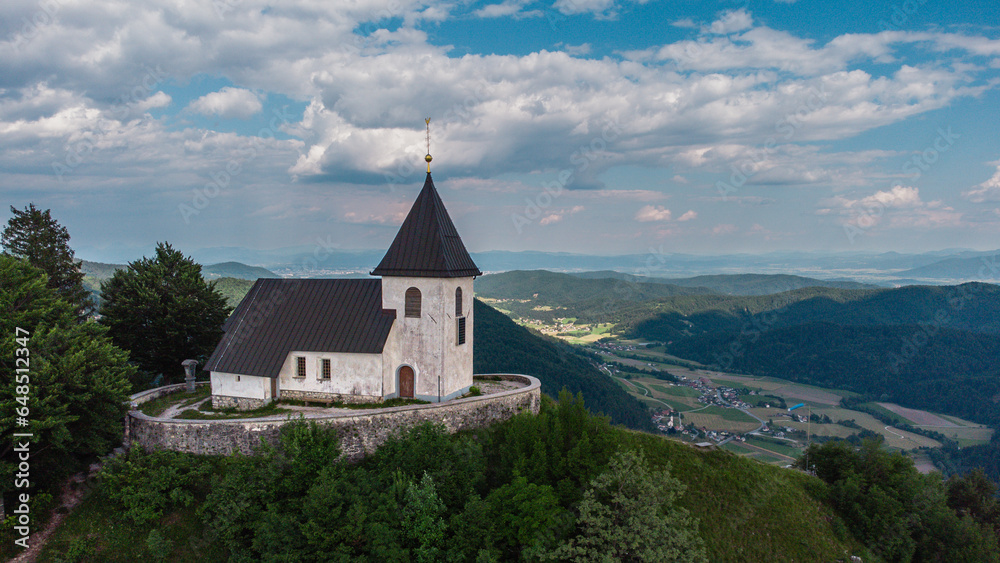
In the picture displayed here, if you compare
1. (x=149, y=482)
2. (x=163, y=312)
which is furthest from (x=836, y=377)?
(x=149, y=482)

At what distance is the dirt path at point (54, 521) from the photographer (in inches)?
798

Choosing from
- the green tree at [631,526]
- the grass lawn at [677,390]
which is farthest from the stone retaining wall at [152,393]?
the grass lawn at [677,390]

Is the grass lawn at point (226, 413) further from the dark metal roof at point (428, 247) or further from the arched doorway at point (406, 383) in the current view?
the dark metal roof at point (428, 247)

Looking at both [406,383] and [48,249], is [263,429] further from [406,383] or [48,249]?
[48,249]

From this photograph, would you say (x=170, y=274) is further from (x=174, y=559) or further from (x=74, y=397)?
(x=174, y=559)

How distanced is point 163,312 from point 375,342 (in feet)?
62.1

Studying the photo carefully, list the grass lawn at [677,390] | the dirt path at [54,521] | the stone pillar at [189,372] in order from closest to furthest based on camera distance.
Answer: the dirt path at [54,521], the stone pillar at [189,372], the grass lawn at [677,390]

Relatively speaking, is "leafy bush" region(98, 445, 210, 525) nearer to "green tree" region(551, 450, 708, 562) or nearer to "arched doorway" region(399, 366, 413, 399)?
"arched doorway" region(399, 366, 413, 399)

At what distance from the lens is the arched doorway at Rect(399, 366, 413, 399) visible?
97.3 feet

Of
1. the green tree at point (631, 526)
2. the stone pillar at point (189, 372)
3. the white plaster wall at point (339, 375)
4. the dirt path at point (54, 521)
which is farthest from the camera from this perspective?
the stone pillar at point (189, 372)

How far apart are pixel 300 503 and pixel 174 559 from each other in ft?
18.3

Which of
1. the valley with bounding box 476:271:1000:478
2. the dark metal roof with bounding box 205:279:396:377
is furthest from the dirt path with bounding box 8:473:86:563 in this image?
the valley with bounding box 476:271:1000:478

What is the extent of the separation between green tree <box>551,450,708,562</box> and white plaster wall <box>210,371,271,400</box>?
19.2m

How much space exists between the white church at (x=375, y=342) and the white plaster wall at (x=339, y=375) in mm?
58
